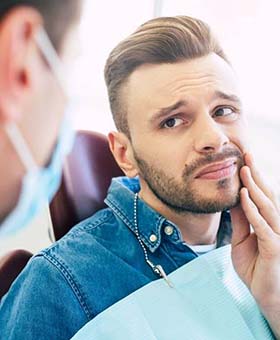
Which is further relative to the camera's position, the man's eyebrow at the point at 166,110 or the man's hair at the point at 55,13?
the man's eyebrow at the point at 166,110

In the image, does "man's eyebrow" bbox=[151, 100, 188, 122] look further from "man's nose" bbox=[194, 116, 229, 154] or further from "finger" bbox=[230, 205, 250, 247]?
"finger" bbox=[230, 205, 250, 247]

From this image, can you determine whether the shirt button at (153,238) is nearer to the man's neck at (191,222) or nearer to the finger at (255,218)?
the man's neck at (191,222)

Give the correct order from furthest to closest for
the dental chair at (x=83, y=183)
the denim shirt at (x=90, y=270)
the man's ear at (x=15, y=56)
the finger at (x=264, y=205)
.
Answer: the dental chair at (x=83, y=183) → the finger at (x=264, y=205) → the denim shirt at (x=90, y=270) → the man's ear at (x=15, y=56)

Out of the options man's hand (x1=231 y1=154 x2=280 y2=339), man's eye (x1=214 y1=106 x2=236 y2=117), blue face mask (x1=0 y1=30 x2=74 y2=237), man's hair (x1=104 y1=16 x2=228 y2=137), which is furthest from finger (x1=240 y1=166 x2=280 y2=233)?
blue face mask (x1=0 y1=30 x2=74 y2=237)

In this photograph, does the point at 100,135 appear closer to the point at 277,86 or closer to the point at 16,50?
the point at 277,86

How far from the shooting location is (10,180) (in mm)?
304

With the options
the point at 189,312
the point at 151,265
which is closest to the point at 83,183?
the point at 151,265

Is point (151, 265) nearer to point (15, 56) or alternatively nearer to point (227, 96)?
point (227, 96)

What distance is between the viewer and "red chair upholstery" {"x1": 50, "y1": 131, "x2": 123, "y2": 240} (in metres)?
1.04

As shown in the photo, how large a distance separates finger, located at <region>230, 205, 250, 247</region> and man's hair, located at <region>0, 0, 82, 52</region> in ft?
2.20

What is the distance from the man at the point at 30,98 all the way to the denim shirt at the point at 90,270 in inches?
19.1

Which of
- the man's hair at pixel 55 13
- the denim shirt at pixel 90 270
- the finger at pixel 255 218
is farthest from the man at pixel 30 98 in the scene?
the finger at pixel 255 218

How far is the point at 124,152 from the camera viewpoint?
95 cm

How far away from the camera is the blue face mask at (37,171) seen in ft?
0.97
